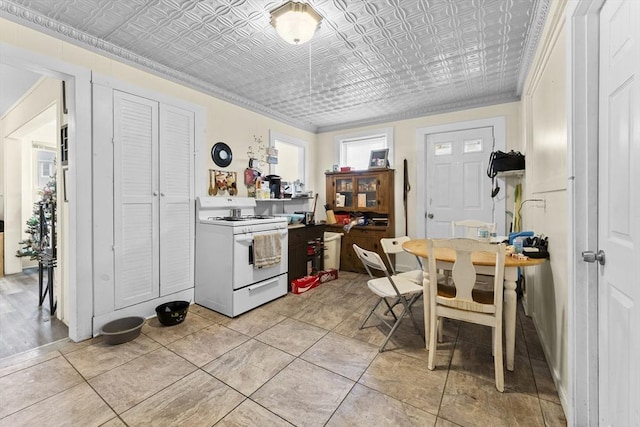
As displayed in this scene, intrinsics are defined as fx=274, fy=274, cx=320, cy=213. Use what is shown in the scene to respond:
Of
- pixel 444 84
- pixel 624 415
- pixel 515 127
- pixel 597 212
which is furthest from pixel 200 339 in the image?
pixel 515 127

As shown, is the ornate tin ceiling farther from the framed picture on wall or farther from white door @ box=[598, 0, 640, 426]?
white door @ box=[598, 0, 640, 426]

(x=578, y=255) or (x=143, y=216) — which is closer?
(x=578, y=255)

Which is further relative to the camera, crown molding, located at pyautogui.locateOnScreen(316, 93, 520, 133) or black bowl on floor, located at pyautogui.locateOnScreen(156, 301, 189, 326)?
crown molding, located at pyautogui.locateOnScreen(316, 93, 520, 133)

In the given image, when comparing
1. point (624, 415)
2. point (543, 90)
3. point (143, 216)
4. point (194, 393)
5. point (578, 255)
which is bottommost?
point (194, 393)

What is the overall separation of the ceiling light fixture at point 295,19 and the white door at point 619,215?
5.27ft

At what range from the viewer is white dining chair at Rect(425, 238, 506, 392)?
1.73 meters

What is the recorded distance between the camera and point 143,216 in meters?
2.74

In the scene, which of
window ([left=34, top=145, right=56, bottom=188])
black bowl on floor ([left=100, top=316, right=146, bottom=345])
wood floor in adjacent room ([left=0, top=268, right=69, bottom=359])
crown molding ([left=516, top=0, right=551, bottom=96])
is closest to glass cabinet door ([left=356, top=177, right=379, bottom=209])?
crown molding ([left=516, top=0, right=551, bottom=96])

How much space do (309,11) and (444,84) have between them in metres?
2.16

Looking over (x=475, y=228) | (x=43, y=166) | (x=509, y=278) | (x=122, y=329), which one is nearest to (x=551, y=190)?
(x=509, y=278)

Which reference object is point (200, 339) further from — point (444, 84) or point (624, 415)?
point (444, 84)

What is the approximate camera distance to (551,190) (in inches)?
75.7

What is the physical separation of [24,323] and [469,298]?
13.0 feet

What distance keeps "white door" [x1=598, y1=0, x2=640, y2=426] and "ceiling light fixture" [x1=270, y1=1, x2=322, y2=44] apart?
5.27ft
